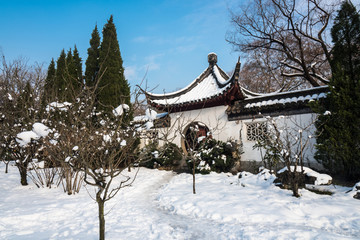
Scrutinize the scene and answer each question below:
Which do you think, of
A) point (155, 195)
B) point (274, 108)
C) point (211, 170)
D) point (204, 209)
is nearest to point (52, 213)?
point (155, 195)

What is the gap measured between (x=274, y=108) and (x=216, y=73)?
415cm

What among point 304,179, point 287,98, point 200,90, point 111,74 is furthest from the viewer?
point 200,90

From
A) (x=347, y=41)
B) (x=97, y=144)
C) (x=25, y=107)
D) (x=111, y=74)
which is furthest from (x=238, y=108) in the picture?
(x=25, y=107)

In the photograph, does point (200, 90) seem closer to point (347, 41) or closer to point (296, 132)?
Answer: point (296, 132)

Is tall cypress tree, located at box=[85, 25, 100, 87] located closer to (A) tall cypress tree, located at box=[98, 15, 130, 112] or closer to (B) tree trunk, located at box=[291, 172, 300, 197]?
(A) tall cypress tree, located at box=[98, 15, 130, 112]

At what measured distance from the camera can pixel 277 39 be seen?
36.1 feet

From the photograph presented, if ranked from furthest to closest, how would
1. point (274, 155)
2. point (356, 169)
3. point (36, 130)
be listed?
point (274, 155) < point (356, 169) < point (36, 130)

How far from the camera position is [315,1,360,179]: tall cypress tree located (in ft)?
17.8

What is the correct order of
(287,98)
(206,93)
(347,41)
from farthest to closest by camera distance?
(206,93) → (287,98) → (347,41)

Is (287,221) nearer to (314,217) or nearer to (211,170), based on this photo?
(314,217)

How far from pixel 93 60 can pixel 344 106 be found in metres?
11.0

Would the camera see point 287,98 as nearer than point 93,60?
Yes

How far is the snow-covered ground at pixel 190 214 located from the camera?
3.23m

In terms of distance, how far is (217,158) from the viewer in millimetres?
8094
